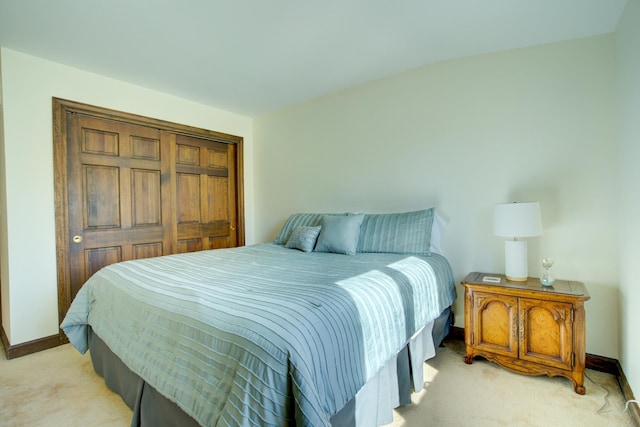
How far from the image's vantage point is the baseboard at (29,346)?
2462mm

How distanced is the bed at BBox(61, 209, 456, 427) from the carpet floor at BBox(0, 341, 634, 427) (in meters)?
0.13

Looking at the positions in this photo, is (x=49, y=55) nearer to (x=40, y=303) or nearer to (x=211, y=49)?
(x=211, y=49)

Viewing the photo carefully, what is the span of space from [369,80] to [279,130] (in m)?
1.42

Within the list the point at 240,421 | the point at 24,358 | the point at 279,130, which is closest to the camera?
the point at 240,421

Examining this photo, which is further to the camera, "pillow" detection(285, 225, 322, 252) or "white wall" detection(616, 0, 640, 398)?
"pillow" detection(285, 225, 322, 252)

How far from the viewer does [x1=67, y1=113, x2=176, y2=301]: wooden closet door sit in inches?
112

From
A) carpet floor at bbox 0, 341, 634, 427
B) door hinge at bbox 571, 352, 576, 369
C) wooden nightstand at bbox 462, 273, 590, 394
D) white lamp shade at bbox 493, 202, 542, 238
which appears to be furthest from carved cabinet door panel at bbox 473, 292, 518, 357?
white lamp shade at bbox 493, 202, 542, 238

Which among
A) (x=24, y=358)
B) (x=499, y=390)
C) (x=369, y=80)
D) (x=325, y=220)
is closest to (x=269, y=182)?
(x=325, y=220)

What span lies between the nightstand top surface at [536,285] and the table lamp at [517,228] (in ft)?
0.23

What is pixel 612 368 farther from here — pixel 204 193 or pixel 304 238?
pixel 204 193

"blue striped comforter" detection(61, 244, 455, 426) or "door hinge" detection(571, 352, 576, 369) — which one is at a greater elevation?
"blue striped comforter" detection(61, 244, 455, 426)

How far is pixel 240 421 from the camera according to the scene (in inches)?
34.5

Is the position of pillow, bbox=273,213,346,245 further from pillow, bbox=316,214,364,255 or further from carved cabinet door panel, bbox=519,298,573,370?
carved cabinet door panel, bbox=519,298,573,370

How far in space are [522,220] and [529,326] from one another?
70 cm
